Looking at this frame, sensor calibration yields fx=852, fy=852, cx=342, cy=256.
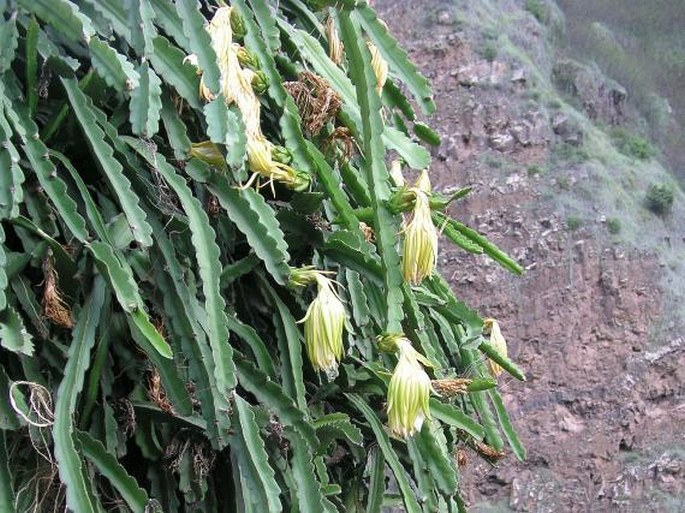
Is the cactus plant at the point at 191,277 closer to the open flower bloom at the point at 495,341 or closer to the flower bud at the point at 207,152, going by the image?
the flower bud at the point at 207,152

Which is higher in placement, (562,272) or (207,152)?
(207,152)

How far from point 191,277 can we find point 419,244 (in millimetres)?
256

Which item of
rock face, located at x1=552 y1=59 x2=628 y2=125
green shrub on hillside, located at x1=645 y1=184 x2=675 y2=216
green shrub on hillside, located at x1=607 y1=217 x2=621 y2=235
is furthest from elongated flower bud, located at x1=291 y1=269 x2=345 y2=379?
rock face, located at x1=552 y1=59 x2=628 y2=125

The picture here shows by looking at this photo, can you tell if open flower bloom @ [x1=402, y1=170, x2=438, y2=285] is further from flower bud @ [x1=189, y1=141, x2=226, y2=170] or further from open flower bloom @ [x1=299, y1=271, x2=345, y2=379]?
flower bud @ [x1=189, y1=141, x2=226, y2=170]

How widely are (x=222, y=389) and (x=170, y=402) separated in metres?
0.07

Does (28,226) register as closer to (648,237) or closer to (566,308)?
(566,308)

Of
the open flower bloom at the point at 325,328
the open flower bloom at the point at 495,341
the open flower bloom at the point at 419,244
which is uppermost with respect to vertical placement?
the open flower bloom at the point at 419,244

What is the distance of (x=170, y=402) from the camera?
2.85 feet

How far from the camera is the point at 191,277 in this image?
927 millimetres

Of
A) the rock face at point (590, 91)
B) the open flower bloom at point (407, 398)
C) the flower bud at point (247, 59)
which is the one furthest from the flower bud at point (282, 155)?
the rock face at point (590, 91)

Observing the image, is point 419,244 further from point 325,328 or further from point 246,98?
point 246,98

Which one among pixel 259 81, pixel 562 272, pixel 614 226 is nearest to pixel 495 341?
pixel 259 81

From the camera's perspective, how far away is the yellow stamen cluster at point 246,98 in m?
0.96

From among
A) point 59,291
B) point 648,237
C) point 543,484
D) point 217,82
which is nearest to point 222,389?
point 59,291
